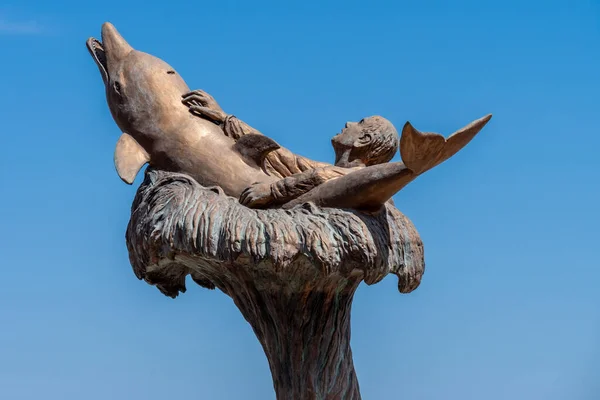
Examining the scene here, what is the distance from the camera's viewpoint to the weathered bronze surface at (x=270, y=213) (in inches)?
255

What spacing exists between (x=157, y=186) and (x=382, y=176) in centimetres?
142

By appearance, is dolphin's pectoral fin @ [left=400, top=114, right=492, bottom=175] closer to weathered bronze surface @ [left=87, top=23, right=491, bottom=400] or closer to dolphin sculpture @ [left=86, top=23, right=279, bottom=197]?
weathered bronze surface @ [left=87, top=23, right=491, bottom=400]

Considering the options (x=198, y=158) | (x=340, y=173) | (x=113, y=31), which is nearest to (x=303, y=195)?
(x=340, y=173)

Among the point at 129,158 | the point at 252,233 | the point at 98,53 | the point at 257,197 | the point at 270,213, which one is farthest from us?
the point at 98,53

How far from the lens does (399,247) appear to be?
6910 millimetres

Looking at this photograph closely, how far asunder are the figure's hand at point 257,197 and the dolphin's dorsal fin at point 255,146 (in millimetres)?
285

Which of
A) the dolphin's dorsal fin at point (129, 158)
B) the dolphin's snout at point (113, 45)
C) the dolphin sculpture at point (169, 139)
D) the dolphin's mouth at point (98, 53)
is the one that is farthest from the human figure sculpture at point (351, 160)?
the dolphin's mouth at point (98, 53)

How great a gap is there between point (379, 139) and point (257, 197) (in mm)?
940

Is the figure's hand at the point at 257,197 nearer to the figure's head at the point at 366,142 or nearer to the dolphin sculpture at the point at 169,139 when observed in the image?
the dolphin sculpture at the point at 169,139

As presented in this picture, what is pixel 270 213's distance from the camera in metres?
6.61

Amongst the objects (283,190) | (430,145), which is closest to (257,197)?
(283,190)

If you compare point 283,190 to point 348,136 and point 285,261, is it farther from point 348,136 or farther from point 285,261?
point 348,136

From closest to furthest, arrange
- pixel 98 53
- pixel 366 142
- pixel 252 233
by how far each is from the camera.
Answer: pixel 252 233 → pixel 366 142 → pixel 98 53

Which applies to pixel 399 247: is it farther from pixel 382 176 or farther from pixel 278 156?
pixel 278 156
